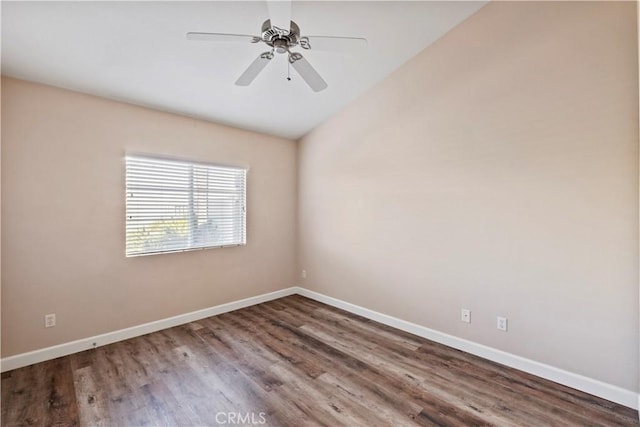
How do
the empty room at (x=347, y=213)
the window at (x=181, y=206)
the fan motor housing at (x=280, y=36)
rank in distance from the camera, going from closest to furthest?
the fan motor housing at (x=280, y=36), the empty room at (x=347, y=213), the window at (x=181, y=206)

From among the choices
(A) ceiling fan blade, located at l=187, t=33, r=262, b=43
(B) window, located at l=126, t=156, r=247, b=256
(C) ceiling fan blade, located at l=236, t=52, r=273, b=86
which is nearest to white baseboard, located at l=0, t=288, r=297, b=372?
(B) window, located at l=126, t=156, r=247, b=256

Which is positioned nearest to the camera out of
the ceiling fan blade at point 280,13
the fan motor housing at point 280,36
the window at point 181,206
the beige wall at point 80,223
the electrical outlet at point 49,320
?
the ceiling fan blade at point 280,13

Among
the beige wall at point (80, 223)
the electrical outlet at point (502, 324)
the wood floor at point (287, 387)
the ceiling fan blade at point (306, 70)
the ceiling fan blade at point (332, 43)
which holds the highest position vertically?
the ceiling fan blade at point (332, 43)

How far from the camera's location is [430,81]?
2.99 metres

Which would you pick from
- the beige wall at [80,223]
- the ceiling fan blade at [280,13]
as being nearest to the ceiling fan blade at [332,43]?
the ceiling fan blade at [280,13]

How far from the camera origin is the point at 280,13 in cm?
180

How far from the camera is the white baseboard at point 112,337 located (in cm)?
249

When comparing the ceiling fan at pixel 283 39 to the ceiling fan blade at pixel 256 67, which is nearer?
the ceiling fan at pixel 283 39

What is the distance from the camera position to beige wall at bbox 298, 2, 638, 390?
207 centimetres

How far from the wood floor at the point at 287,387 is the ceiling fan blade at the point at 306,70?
7.86 feet

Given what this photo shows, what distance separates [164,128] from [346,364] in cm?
313

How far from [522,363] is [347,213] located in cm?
234

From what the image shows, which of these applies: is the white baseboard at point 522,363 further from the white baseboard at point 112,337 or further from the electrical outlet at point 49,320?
the electrical outlet at point 49,320

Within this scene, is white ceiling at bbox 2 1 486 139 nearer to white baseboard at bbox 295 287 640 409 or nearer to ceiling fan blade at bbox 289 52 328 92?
ceiling fan blade at bbox 289 52 328 92
